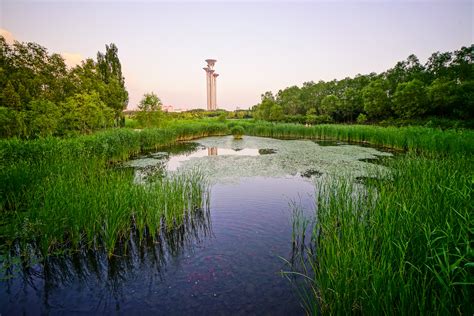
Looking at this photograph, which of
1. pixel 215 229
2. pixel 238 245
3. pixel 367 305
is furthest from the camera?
pixel 215 229

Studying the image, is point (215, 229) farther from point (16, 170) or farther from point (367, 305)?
point (16, 170)

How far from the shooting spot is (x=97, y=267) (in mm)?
3480

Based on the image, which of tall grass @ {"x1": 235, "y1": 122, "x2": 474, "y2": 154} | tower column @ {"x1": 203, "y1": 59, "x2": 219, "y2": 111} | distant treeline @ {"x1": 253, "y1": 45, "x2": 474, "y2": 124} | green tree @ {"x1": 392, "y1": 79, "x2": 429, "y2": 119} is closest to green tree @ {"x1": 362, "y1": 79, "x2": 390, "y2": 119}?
distant treeline @ {"x1": 253, "y1": 45, "x2": 474, "y2": 124}

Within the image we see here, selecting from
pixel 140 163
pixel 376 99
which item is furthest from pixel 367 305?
pixel 376 99

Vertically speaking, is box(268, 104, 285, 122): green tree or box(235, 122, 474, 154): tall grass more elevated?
box(268, 104, 285, 122): green tree

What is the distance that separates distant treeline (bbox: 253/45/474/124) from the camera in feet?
82.7

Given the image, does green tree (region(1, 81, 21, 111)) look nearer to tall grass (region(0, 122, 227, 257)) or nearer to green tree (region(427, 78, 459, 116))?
tall grass (region(0, 122, 227, 257))

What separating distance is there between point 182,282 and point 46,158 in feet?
18.0

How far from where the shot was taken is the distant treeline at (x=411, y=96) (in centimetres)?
2522

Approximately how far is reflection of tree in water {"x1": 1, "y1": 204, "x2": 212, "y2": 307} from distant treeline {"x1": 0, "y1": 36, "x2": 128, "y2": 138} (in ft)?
19.2

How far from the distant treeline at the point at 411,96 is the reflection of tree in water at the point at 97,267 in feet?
102

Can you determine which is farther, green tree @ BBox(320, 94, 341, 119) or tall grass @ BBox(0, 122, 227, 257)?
green tree @ BBox(320, 94, 341, 119)

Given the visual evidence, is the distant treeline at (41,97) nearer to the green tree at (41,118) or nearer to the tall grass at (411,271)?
the green tree at (41,118)

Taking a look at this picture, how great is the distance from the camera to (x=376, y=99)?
110ft
